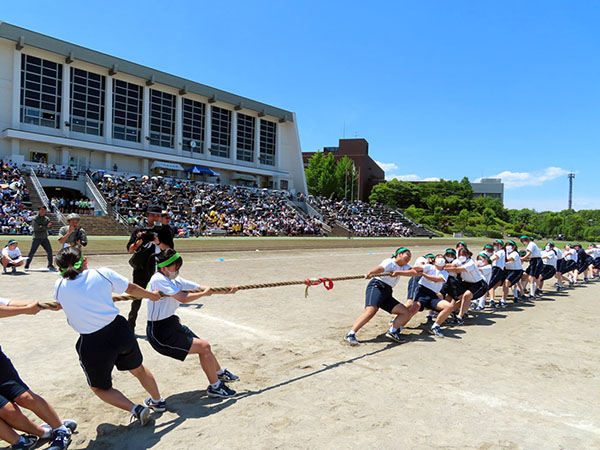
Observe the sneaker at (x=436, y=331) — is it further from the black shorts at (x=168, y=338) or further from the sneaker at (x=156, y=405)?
the sneaker at (x=156, y=405)

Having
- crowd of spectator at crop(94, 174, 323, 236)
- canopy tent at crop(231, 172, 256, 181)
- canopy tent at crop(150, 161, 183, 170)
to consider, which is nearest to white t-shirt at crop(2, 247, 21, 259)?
crowd of spectator at crop(94, 174, 323, 236)

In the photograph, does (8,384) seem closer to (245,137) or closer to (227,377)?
(227,377)

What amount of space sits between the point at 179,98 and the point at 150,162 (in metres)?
8.96

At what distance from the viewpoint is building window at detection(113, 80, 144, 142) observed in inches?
1812

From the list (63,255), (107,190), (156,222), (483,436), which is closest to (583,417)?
(483,436)

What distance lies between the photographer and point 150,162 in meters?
48.6

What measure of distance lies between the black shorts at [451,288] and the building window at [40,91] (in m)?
43.8

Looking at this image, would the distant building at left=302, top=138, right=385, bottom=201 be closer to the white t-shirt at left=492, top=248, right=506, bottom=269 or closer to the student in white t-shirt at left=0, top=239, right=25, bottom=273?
the white t-shirt at left=492, top=248, right=506, bottom=269

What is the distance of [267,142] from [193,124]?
13.1m

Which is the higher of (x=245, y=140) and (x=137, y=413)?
(x=245, y=140)

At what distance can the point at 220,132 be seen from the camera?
56562mm

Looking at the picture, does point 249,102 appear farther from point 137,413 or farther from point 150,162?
point 137,413

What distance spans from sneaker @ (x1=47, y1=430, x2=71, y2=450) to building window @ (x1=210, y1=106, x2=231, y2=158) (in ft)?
176

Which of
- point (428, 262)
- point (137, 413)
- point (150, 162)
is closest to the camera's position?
point (137, 413)
